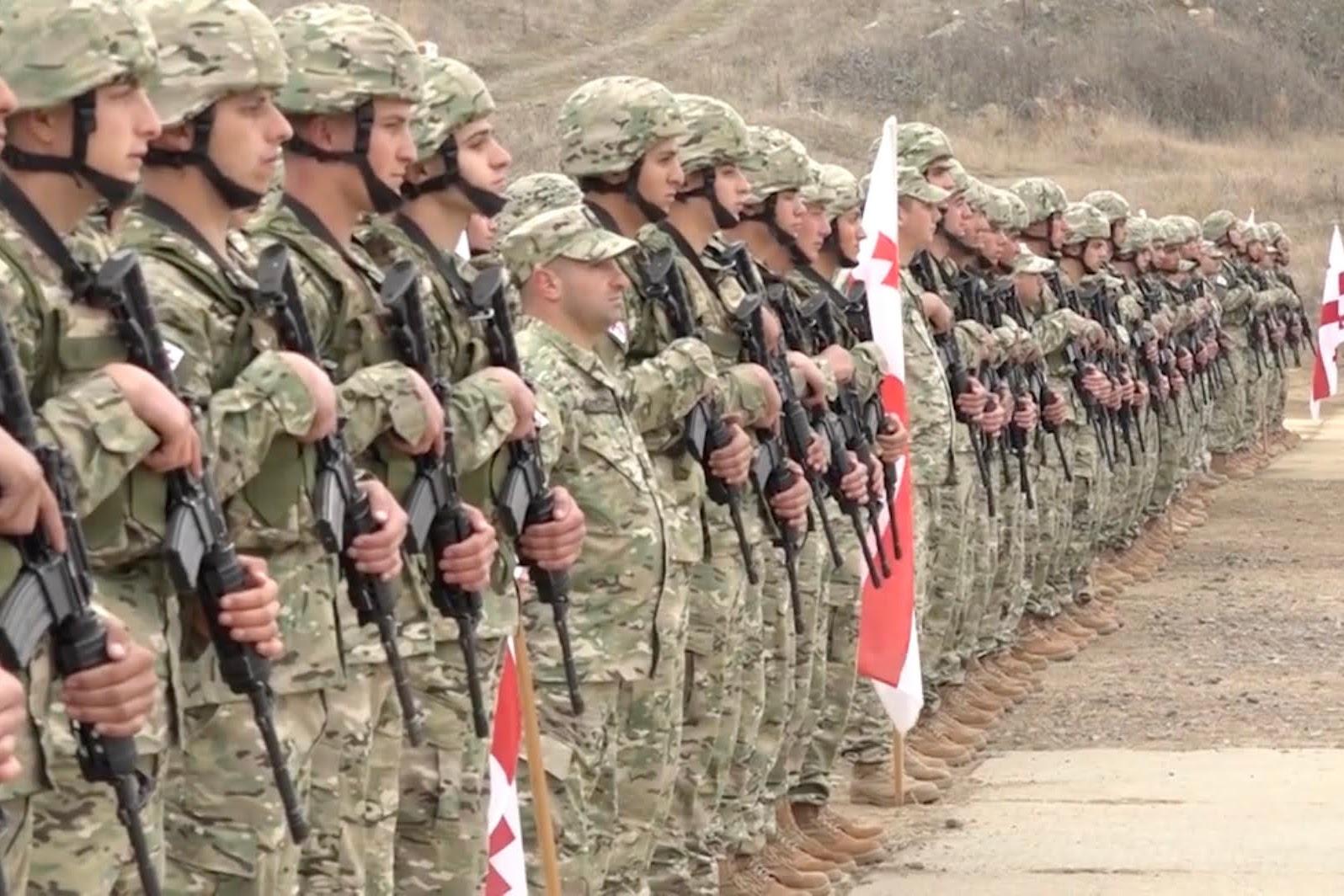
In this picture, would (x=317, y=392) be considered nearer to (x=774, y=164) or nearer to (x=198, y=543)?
(x=198, y=543)

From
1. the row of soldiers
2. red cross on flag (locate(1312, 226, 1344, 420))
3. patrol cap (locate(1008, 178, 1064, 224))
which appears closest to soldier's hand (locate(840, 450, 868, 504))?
the row of soldiers

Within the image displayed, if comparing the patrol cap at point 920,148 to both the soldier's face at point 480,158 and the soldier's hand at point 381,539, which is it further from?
the soldier's hand at point 381,539

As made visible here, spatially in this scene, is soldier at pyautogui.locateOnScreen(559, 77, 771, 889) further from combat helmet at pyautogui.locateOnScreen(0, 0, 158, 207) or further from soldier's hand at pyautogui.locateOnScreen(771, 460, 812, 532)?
combat helmet at pyautogui.locateOnScreen(0, 0, 158, 207)

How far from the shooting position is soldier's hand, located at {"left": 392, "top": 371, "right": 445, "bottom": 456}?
540 cm

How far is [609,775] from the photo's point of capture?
6.84 m

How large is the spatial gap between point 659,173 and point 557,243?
90cm

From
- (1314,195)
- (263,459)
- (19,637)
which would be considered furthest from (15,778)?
(1314,195)

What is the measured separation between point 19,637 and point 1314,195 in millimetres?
48573

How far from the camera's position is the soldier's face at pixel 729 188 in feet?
26.9

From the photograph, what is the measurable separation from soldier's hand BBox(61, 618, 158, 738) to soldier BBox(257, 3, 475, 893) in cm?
99

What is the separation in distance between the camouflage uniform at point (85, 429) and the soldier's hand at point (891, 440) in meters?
5.79

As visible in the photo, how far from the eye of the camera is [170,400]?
438cm

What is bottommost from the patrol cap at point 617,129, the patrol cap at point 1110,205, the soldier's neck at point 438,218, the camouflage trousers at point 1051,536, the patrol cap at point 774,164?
the camouflage trousers at point 1051,536

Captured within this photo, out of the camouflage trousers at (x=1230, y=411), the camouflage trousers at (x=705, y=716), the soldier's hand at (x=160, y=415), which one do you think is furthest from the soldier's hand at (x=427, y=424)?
the camouflage trousers at (x=1230, y=411)
